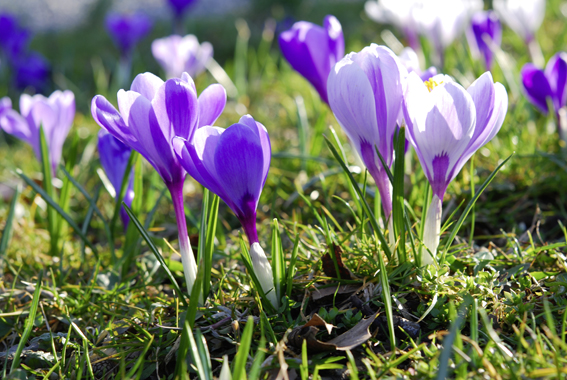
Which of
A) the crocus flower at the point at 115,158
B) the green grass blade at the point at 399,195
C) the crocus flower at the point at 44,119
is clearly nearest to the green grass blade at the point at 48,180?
the crocus flower at the point at 44,119

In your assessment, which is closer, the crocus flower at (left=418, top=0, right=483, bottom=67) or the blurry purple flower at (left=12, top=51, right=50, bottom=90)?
the crocus flower at (left=418, top=0, right=483, bottom=67)

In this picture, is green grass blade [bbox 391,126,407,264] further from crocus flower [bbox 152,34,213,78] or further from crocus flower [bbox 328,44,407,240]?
crocus flower [bbox 152,34,213,78]

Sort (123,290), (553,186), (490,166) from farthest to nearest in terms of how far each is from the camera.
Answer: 1. (490,166)
2. (553,186)
3. (123,290)

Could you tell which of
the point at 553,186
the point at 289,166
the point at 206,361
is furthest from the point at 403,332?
the point at 289,166

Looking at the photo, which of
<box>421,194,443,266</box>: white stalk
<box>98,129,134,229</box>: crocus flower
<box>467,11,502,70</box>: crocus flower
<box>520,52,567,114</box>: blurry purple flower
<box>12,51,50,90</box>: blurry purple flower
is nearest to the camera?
<box>421,194,443,266</box>: white stalk

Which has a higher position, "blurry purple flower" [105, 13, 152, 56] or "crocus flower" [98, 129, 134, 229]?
"blurry purple flower" [105, 13, 152, 56]

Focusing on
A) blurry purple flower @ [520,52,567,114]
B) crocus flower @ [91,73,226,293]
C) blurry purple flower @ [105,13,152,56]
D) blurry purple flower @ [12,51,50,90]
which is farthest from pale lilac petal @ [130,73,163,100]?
blurry purple flower @ [12,51,50,90]

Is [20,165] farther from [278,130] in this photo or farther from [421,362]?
[421,362]

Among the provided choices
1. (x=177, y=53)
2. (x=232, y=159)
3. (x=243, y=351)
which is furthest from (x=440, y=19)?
(x=243, y=351)
